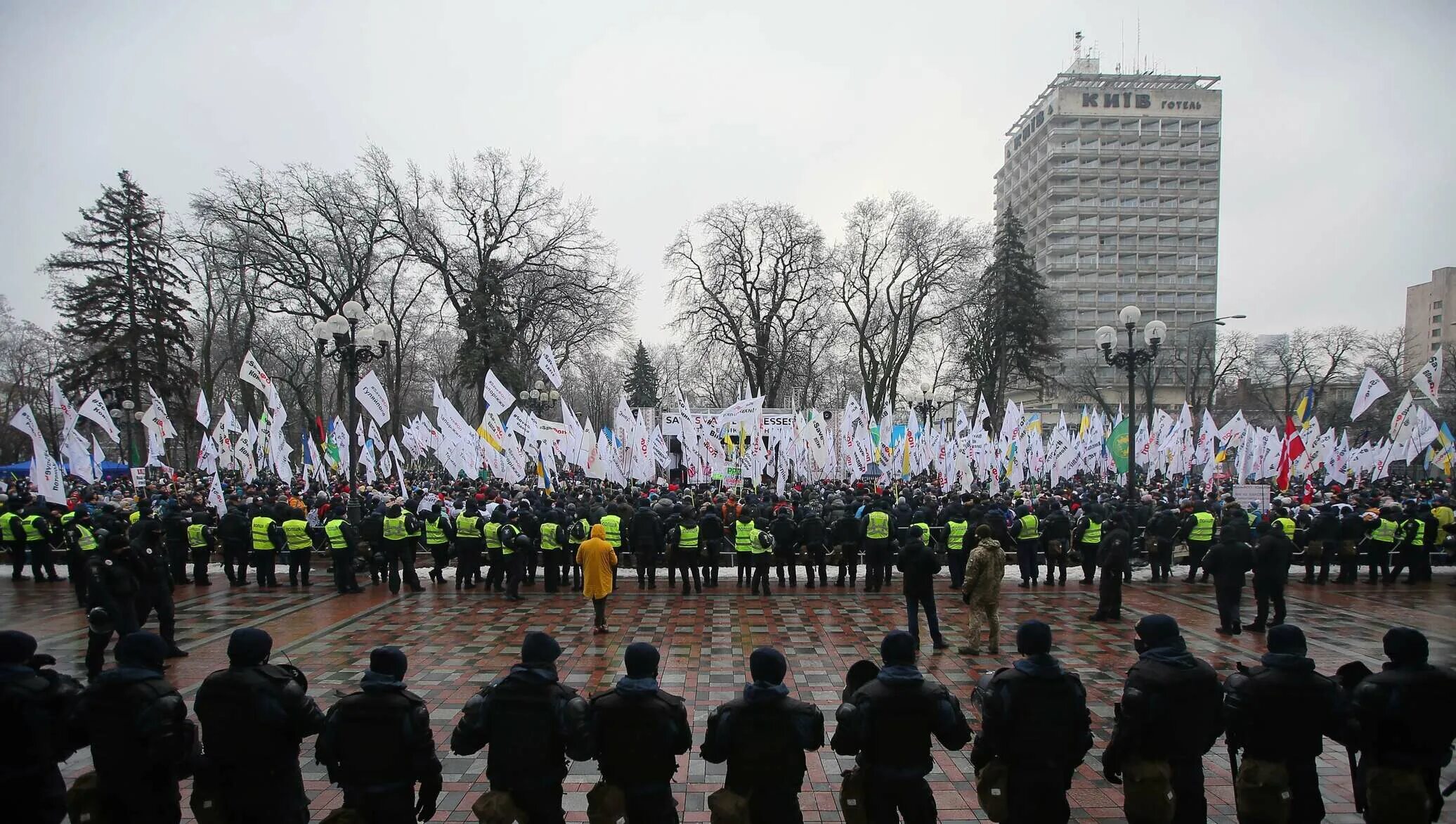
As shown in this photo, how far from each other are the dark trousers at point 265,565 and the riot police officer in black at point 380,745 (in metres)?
11.3

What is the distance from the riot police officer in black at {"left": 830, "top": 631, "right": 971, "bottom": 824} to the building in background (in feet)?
145

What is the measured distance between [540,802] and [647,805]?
58cm

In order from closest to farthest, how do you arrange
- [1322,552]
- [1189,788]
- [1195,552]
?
[1189,788] < [1322,552] < [1195,552]

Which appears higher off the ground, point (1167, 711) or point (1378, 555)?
point (1167, 711)

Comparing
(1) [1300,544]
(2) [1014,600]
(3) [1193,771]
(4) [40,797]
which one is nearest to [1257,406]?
(1) [1300,544]

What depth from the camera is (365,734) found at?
3.61 meters

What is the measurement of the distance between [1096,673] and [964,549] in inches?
144

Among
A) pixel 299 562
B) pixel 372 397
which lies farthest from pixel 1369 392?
pixel 299 562

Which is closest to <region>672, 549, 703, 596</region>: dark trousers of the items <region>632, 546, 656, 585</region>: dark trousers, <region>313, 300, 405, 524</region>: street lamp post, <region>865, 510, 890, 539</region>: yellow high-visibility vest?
<region>632, 546, 656, 585</region>: dark trousers

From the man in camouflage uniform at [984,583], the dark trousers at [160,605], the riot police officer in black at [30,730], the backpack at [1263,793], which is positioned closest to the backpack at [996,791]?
the backpack at [1263,793]

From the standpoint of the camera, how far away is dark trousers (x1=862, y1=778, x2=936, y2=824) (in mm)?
3766

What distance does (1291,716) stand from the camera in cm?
396

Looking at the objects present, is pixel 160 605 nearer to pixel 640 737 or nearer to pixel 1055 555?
pixel 640 737

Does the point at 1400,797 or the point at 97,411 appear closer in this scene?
the point at 1400,797
